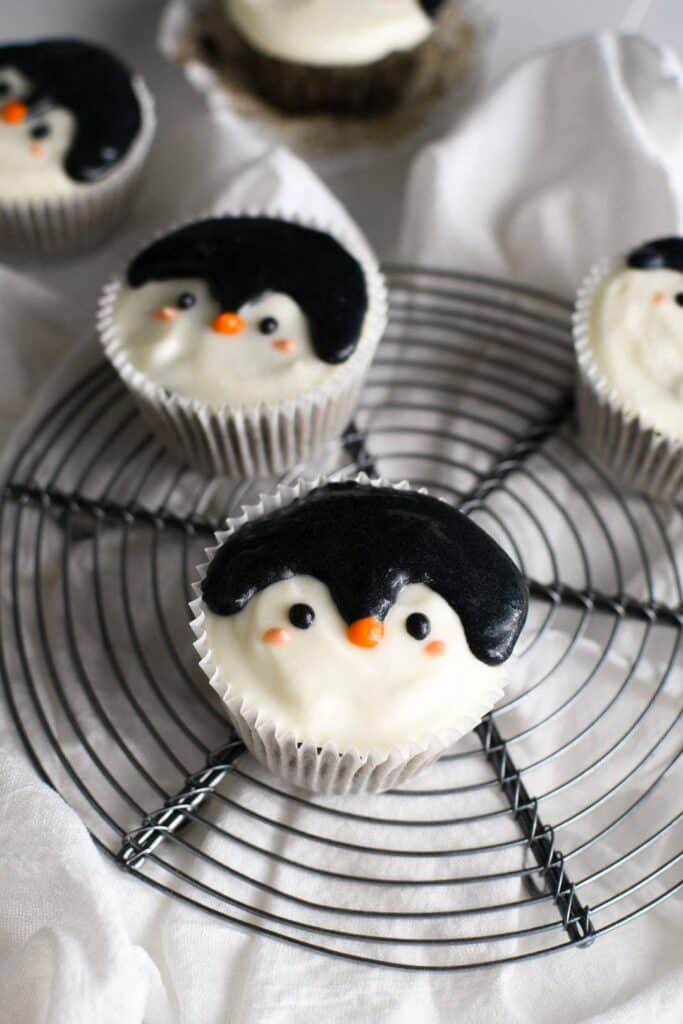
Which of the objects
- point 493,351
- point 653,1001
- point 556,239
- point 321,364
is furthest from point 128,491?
point 653,1001

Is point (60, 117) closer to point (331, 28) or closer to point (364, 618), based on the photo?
point (331, 28)

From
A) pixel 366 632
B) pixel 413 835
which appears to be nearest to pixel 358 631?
pixel 366 632

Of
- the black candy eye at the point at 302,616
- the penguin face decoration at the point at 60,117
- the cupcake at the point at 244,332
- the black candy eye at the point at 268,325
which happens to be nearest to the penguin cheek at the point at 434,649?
the black candy eye at the point at 302,616

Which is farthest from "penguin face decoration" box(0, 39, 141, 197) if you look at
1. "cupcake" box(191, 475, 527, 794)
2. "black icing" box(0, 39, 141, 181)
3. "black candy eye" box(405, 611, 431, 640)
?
"black candy eye" box(405, 611, 431, 640)

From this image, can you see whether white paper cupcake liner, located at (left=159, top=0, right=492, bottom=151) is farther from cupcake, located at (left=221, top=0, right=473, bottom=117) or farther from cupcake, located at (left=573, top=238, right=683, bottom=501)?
cupcake, located at (left=573, top=238, right=683, bottom=501)

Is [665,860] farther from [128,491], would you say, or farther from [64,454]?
[64,454]

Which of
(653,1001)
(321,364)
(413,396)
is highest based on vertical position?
(321,364)
